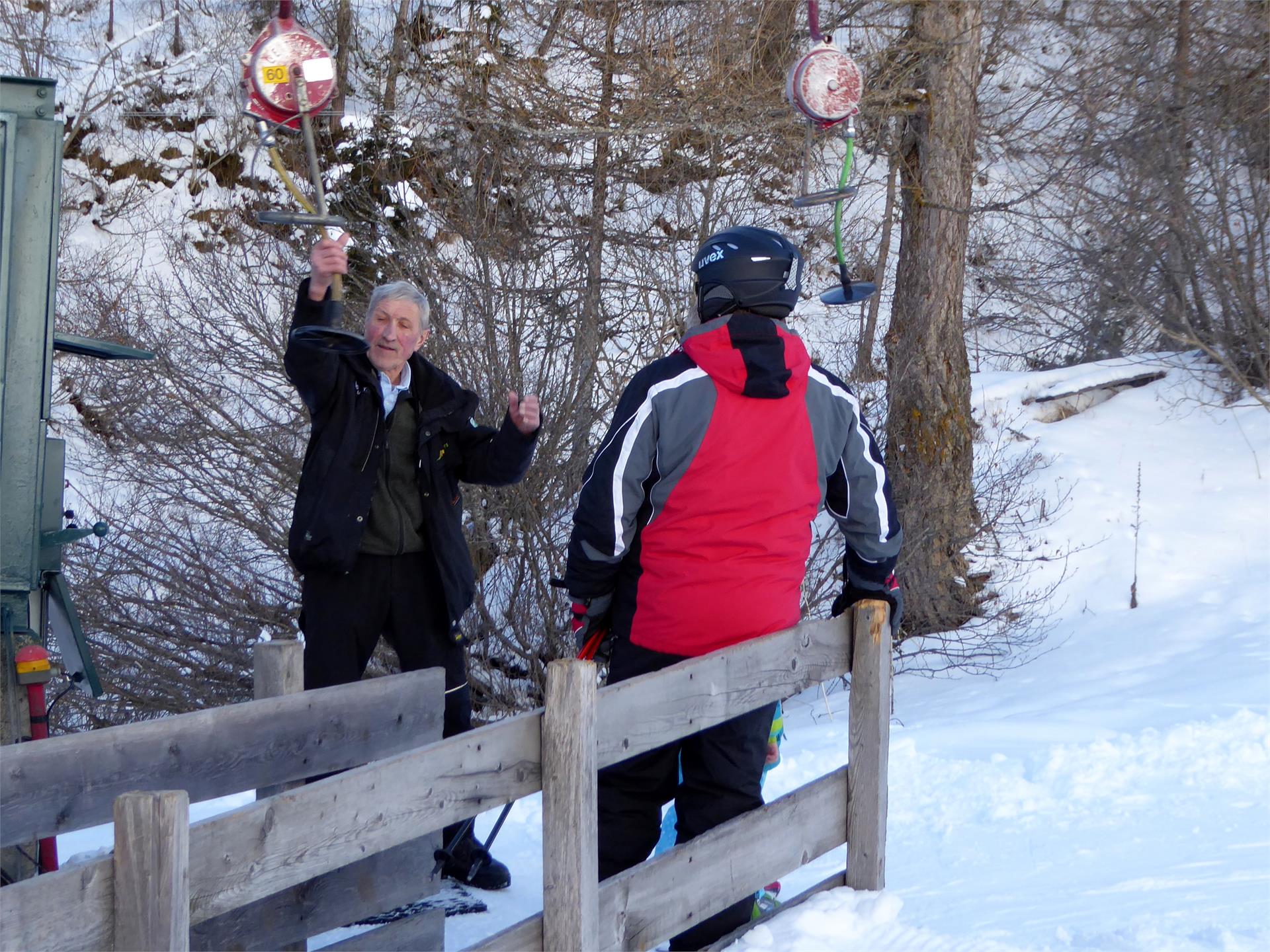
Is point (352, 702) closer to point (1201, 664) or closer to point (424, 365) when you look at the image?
point (424, 365)

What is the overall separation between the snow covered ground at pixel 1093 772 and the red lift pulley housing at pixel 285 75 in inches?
90.7

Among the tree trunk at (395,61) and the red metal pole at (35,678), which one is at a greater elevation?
the tree trunk at (395,61)

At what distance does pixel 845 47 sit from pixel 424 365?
7705mm

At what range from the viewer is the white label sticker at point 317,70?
3.12 meters

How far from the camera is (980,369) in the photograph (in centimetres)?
1462

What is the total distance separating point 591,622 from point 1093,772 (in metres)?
2.72

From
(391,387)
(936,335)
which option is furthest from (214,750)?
(936,335)

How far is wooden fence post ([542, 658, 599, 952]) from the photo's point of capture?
2.62 metres

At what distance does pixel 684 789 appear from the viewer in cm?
329

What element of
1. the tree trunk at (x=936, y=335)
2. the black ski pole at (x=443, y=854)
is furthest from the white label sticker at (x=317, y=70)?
the tree trunk at (x=936, y=335)

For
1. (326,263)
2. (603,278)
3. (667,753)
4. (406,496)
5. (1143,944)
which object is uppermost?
(603,278)

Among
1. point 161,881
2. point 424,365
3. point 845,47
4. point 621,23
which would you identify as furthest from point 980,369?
point 161,881

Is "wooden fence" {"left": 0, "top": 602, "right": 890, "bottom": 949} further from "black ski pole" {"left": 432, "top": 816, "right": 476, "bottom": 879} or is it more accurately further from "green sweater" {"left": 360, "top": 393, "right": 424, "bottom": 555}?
"green sweater" {"left": 360, "top": 393, "right": 424, "bottom": 555}

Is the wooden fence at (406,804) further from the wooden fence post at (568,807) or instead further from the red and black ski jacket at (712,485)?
the red and black ski jacket at (712,485)
